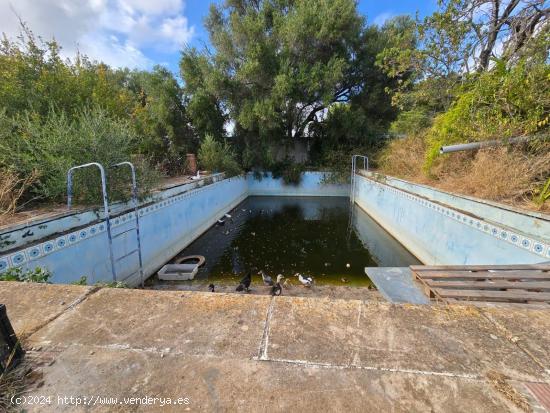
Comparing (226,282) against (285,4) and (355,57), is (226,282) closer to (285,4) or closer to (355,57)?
(355,57)

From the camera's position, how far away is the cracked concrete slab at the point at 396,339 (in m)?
0.88

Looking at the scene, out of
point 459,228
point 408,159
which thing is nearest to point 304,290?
point 459,228

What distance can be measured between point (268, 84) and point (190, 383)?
8941 mm

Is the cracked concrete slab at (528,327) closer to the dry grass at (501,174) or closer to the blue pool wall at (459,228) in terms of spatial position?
the blue pool wall at (459,228)

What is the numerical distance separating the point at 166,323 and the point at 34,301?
0.77 metres

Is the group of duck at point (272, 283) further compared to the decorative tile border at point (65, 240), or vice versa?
the group of duck at point (272, 283)

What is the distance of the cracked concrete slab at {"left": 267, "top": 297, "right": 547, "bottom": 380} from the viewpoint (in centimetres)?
88

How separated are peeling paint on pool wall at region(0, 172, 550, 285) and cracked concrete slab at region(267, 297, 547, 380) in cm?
197

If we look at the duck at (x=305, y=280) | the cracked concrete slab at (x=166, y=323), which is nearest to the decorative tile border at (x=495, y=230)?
the duck at (x=305, y=280)

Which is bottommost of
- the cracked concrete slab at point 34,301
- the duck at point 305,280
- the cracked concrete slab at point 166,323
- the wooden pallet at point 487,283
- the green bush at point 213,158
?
the duck at point 305,280

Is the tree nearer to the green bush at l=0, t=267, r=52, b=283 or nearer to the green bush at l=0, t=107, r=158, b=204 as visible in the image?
the green bush at l=0, t=107, r=158, b=204

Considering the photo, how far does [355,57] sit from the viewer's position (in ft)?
29.9

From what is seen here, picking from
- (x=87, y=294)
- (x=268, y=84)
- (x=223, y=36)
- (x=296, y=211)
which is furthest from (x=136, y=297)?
(x=223, y=36)

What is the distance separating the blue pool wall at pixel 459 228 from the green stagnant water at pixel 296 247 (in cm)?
43
